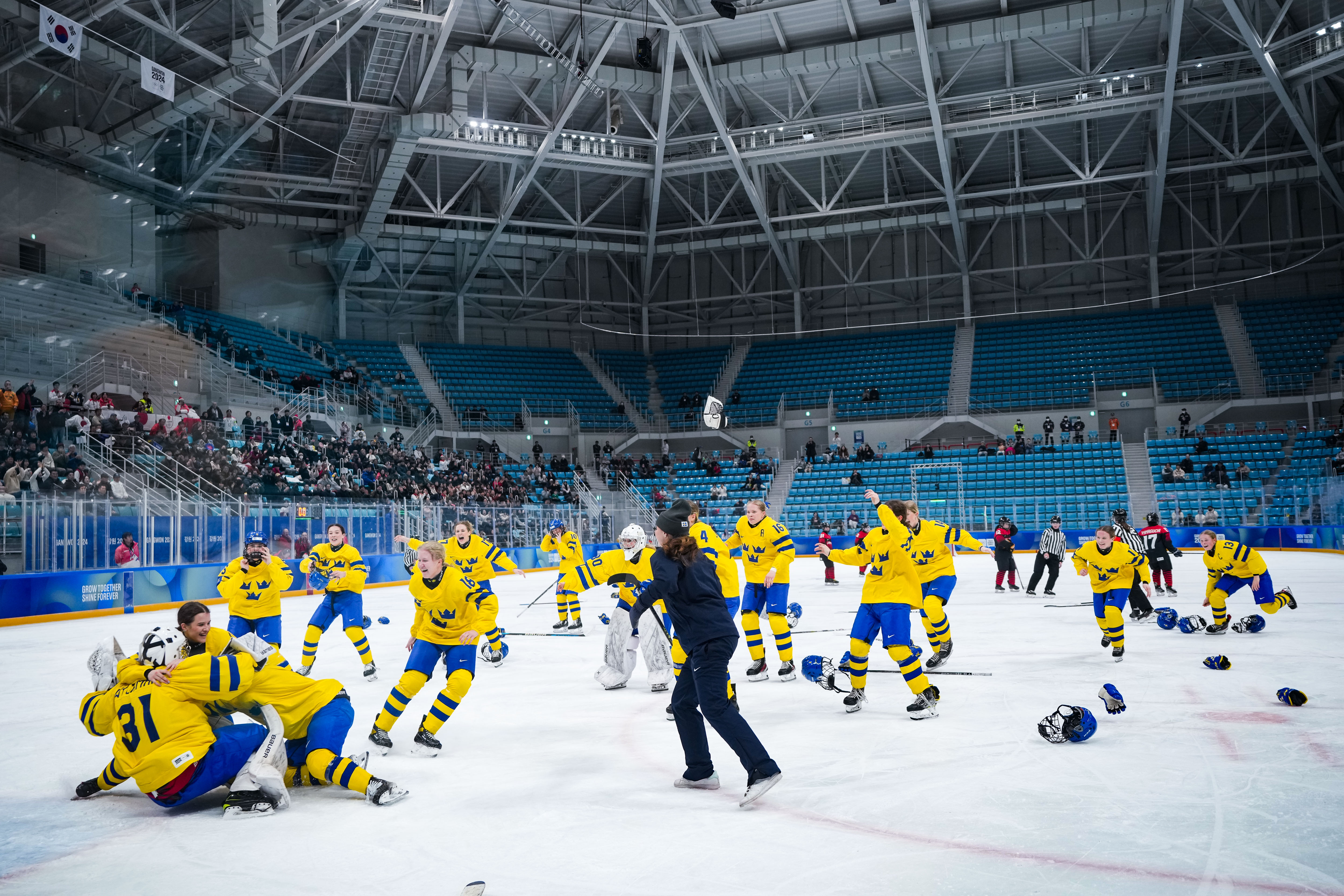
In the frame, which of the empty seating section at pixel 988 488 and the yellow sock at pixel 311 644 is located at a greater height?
the empty seating section at pixel 988 488

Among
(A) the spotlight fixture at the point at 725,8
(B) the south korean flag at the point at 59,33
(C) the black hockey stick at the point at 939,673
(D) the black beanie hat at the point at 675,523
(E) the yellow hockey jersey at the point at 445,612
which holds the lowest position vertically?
(C) the black hockey stick at the point at 939,673

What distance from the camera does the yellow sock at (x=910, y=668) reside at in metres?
7.94

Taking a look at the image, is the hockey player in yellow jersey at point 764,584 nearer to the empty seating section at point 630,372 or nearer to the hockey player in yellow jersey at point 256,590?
the hockey player in yellow jersey at point 256,590

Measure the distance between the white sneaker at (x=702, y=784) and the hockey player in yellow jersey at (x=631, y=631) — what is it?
347 centimetres

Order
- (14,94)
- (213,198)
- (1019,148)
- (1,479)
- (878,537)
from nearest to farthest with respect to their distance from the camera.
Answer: (878,537), (1,479), (14,94), (213,198), (1019,148)

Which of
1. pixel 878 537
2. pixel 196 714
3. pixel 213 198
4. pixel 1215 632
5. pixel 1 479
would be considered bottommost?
pixel 1215 632

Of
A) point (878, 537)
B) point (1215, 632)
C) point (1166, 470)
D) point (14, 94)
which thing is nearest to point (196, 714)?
point (878, 537)

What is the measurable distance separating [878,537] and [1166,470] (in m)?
29.8

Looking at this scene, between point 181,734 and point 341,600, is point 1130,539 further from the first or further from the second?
point 181,734

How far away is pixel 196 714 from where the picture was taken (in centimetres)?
551

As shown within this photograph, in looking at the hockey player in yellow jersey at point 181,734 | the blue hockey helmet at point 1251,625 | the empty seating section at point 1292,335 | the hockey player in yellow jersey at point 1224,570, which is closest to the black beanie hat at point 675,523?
the hockey player in yellow jersey at point 181,734

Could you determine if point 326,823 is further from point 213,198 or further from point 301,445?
point 213,198

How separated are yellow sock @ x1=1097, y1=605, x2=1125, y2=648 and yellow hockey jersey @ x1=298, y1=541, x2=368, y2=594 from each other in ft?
25.8

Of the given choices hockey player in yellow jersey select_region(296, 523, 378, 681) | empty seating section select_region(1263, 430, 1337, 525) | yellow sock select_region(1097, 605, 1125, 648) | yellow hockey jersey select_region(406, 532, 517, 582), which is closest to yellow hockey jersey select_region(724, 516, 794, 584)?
yellow hockey jersey select_region(406, 532, 517, 582)
